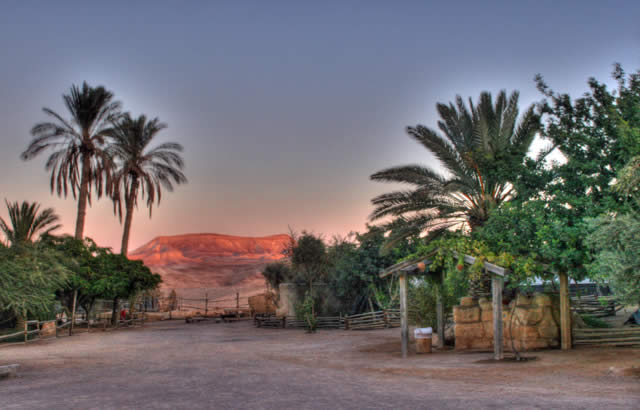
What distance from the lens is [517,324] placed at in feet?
47.6

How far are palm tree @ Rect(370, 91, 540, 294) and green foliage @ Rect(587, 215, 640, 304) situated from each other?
20.5 ft

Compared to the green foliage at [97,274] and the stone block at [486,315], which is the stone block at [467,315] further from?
the green foliage at [97,274]

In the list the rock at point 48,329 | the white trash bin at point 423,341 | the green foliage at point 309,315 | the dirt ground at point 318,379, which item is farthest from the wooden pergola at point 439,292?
the rock at point 48,329

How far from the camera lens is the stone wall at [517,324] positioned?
1437 centimetres

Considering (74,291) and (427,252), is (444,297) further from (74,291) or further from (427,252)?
(74,291)

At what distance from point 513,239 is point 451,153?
3.76 metres

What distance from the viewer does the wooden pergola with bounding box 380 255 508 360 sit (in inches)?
506

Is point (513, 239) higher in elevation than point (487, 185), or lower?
lower

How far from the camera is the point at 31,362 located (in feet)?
50.2

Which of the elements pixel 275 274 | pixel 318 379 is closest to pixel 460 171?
pixel 318 379

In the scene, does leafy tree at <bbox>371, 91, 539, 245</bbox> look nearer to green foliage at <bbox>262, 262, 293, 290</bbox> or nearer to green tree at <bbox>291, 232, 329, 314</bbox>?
green tree at <bbox>291, 232, 329, 314</bbox>

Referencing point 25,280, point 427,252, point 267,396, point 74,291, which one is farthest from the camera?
point 74,291

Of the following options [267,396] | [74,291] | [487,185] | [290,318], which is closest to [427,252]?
[487,185]

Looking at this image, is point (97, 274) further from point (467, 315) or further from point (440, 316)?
point (467, 315)
